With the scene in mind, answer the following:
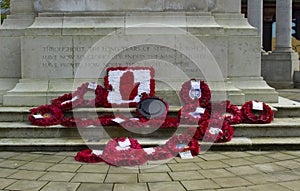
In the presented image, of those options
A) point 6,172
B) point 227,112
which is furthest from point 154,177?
point 227,112

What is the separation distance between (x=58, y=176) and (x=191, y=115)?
2917 millimetres

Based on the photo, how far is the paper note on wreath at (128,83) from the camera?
7797 mm

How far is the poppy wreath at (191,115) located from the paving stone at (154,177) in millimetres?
1887

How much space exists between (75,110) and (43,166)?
1926mm

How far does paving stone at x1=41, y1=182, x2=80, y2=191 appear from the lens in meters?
4.61

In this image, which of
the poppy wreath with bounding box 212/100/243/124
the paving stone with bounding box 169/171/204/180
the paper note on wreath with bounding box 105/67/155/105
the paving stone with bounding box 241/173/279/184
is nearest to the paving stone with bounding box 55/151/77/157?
the paper note on wreath with bounding box 105/67/155/105

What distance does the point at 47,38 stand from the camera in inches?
329

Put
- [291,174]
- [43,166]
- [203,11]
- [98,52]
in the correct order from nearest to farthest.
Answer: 1. [291,174]
2. [43,166]
3. [98,52]
4. [203,11]

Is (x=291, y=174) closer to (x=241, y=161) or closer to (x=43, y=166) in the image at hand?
(x=241, y=161)

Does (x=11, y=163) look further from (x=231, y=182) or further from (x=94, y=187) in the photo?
(x=231, y=182)

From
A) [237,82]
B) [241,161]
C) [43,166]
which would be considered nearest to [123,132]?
[43,166]

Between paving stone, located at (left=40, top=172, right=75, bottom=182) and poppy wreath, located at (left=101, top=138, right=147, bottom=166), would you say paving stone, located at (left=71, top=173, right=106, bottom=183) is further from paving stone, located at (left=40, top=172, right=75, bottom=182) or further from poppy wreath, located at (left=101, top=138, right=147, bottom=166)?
poppy wreath, located at (left=101, top=138, right=147, bottom=166)

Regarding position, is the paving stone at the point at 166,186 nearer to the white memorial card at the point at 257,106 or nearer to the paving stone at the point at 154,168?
the paving stone at the point at 154,168

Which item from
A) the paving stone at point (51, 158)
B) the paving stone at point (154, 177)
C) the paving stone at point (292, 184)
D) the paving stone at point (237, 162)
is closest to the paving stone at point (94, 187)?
the paving stone at point (154, 177)
